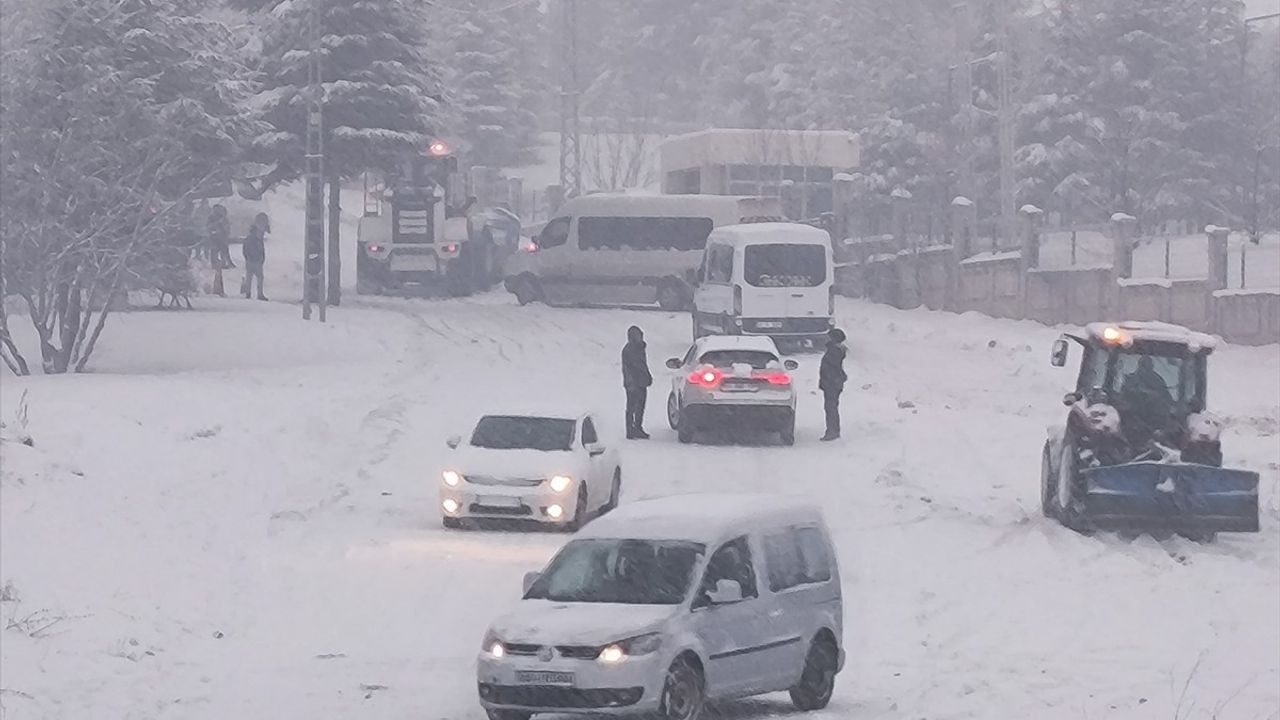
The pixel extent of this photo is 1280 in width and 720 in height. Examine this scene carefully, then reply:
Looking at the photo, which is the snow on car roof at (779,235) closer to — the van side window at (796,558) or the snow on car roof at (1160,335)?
the snow on car roof at (1160,335)

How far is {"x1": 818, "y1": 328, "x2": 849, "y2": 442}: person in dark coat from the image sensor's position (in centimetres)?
3180

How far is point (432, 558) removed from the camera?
21.6 metres

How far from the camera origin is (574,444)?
79.8ft

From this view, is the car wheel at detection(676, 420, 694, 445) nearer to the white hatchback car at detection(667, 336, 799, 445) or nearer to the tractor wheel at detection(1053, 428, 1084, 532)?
the white hatchback car at detection(667, 336, 799, 445)

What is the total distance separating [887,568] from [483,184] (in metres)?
80.2

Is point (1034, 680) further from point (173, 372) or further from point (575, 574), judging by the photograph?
point (173, 372)

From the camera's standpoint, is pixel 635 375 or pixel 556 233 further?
pixel 556 233

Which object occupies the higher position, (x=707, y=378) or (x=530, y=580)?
(x=707, y=378)

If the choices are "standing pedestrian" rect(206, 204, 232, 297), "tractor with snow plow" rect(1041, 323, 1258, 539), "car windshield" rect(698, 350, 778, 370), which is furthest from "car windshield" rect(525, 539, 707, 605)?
"standing pedestrian" rect(206, 204, 232, 297)

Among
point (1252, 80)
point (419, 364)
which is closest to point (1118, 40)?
point (1252, 80)

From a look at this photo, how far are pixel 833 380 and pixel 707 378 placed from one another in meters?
2.10

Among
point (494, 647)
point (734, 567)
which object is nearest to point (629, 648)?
point (494, 647)

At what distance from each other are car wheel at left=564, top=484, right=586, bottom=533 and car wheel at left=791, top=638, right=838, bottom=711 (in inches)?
337

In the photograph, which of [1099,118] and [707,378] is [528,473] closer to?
[707,378]
